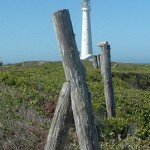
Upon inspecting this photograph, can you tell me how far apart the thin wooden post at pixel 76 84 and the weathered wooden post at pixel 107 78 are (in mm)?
6554

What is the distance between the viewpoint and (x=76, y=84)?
27.7ft

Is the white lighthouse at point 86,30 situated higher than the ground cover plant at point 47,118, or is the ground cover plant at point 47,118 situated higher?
the white lighthouse at point 86,30

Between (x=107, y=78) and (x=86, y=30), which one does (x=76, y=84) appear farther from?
(x=86, y=30)

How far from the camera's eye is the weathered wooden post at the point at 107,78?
49.3ft

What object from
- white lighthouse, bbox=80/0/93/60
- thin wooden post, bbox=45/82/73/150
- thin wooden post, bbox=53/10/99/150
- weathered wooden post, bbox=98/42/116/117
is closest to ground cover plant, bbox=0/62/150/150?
weathered wooden post, bbox=98/42/116/117

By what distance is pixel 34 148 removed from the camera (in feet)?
35.8

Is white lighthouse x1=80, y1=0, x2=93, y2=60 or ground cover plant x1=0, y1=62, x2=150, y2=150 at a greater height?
white lighthouse x1=80, y1=0, x2=93, y2=60

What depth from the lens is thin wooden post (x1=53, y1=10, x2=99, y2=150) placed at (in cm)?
833

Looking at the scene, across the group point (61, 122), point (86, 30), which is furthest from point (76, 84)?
point (86, 30)

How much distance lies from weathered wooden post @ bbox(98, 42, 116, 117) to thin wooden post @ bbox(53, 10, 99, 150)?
258 inches

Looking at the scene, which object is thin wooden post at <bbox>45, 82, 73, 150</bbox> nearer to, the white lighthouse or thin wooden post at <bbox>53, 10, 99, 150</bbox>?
thin wooden post at <bbox>53, 10, 99, 150</bbox>

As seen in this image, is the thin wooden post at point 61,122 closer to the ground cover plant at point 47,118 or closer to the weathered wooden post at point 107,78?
the ground cover plant at point 47,118

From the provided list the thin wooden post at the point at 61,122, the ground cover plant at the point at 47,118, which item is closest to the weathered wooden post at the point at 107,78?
the ground cover plant at the point at 47,118

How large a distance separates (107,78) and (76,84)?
702cm
